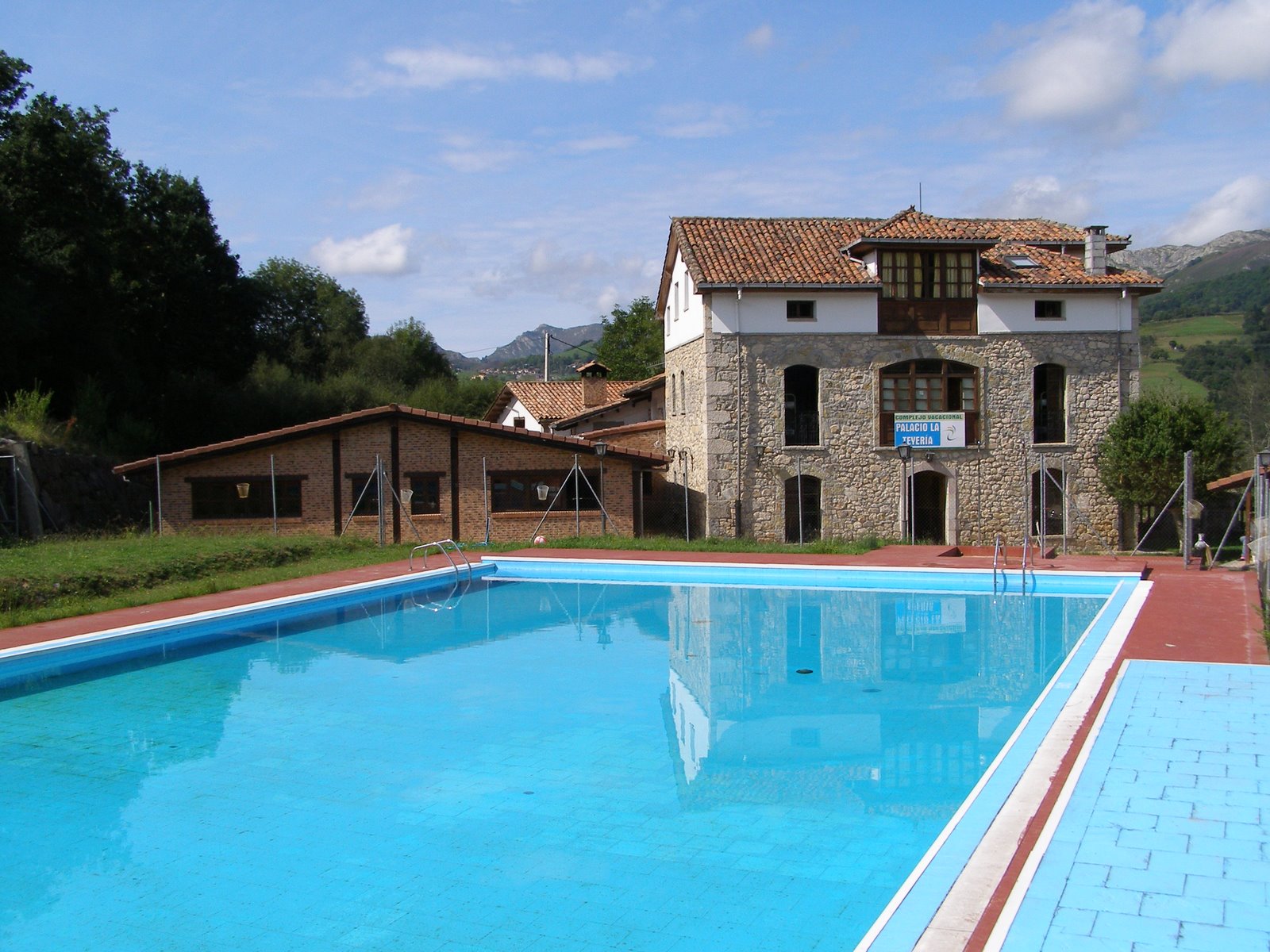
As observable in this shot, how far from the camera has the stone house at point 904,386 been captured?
25.0 m

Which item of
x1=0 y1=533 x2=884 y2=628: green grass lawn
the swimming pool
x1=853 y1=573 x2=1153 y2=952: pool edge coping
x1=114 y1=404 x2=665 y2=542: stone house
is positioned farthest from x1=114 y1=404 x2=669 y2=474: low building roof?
x1=853 y1=573 x2=1153 y2=952: pool edge coping

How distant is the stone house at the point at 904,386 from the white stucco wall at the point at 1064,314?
4 cm

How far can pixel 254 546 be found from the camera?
20234 mm

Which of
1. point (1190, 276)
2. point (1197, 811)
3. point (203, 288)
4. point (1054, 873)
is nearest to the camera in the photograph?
point (1054, 873)

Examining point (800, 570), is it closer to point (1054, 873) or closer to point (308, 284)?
point (1054, 873)

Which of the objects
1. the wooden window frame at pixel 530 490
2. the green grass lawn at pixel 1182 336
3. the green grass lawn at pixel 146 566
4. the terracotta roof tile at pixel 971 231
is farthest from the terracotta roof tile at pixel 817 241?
the green grass lawn at pixel 1182 336

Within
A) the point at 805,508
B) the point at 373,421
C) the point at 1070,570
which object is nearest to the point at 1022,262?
the point at 805,508

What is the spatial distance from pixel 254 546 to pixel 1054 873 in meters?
17.6

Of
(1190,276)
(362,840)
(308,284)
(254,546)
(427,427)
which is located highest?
(1190,276)

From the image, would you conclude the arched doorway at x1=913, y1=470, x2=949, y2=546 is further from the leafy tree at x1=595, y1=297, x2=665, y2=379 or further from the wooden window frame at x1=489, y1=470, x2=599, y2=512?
the leafy tree at x1=595, y1=297, x2=665, y2=379

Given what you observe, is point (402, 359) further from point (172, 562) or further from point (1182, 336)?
point (1182, 336)

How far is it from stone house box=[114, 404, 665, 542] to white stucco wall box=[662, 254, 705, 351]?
3.61 m

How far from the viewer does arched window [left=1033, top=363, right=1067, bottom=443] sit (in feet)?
84.3

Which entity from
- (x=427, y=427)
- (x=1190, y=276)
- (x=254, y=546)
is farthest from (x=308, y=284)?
(x=1190, y=276)
